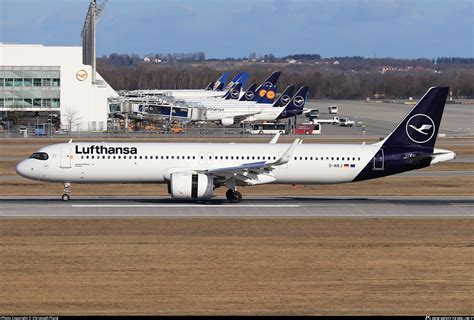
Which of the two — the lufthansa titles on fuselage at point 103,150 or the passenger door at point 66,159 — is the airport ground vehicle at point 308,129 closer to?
the lufthansa titles on fuselage at point 103,150

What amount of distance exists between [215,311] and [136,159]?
2341 cm

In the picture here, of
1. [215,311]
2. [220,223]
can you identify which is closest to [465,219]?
[220,223]

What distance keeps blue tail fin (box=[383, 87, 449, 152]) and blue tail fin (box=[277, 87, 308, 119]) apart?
285 feet

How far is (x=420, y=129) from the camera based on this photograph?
5256 centimetres

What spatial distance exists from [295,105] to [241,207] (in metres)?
92.5

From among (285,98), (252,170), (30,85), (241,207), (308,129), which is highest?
(30,85)

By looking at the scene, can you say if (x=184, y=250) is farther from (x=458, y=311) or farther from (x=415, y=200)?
(x=415, y=200)

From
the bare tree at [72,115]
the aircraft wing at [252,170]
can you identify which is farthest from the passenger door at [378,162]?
the bare tree at [72,115]

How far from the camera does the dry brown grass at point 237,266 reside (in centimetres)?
2817

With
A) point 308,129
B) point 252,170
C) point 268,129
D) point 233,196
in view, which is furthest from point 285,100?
point 252,170

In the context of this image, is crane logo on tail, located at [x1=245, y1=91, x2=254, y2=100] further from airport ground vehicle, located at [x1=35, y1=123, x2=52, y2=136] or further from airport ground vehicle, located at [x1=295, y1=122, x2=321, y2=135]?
airport ground vehicle, located at [x1=35, y1=123, x2=52, y2=136]

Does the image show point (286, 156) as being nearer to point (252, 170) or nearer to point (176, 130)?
point (252, 170)

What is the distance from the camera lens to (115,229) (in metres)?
41.1

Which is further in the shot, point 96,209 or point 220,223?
point 96,209
